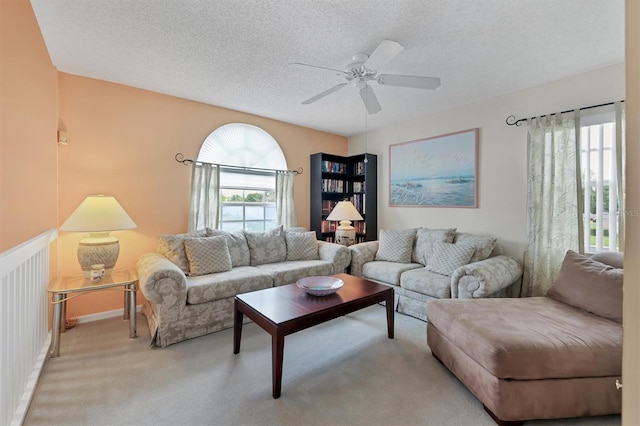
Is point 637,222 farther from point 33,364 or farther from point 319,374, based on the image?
point 33,364

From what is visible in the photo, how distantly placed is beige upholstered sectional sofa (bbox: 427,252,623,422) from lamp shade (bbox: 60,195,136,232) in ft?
9.56

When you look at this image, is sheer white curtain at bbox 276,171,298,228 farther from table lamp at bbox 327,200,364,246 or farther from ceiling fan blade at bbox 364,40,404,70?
ceiling fan blade at bbox 364,40,404,70

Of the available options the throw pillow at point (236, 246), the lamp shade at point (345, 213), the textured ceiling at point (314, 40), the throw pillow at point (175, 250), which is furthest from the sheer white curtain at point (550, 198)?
the throw pillow at point (175, 250)

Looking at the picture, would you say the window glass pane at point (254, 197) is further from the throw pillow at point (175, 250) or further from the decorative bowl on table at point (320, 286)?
the decorative bowl on table at point (320, 286)

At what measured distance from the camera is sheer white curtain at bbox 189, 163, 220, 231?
3492 mm

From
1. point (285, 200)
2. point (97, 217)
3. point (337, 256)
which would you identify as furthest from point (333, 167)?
point (97, 217)

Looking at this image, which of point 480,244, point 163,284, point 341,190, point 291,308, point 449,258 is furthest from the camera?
point 341,190

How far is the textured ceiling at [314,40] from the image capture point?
1855 millimetres

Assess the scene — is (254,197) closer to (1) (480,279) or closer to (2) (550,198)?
(1) (480,279)

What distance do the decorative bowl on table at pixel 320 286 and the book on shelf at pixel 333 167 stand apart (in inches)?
97.0

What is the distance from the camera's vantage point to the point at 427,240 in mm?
3627

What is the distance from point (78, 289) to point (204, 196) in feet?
5.32

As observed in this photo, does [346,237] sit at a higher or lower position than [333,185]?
lower

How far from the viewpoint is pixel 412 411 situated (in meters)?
1.65
